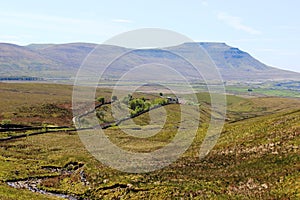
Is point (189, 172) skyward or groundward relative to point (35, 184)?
skyward

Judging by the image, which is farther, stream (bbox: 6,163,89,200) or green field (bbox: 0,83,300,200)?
stream (bbox: 6,163,89,200)

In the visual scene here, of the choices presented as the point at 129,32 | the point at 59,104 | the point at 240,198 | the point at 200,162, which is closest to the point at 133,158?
the point at 200,162

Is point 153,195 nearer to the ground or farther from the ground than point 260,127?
nearer to the ground

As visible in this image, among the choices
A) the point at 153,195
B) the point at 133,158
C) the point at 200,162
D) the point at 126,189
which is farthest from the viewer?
the point at 133,158

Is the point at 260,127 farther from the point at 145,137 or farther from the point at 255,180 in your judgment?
the point at 145,137

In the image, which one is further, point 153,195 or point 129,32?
point 129,32

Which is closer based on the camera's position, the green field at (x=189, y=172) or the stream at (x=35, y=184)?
the green field at (x=189, y=172)

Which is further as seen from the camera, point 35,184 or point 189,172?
point 35,184

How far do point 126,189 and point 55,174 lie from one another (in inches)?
713

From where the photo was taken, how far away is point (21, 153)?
80500mm

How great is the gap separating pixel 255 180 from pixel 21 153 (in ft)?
176

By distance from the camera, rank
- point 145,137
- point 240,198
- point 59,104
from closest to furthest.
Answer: point 240,198 → point 145,137 → point 59,104

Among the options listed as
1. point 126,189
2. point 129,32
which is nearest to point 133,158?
point 126,189

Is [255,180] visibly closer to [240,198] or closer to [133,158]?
[240,198]
